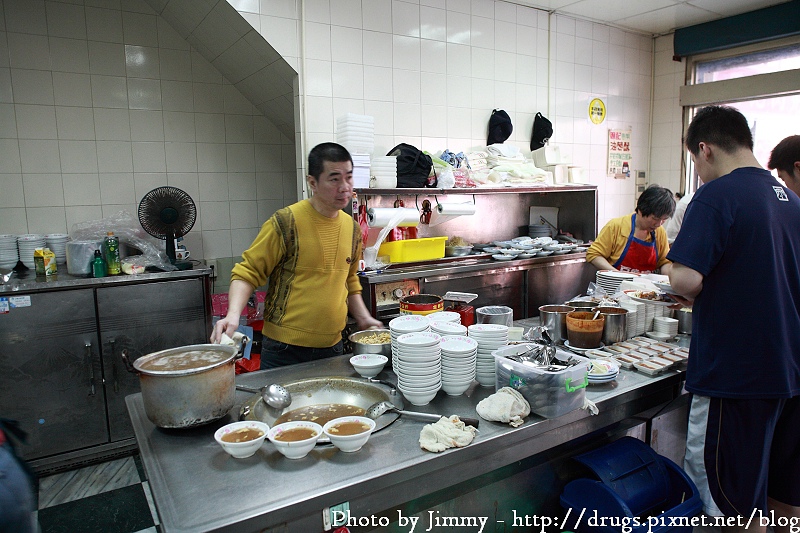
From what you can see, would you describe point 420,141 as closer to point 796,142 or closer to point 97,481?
point 796,142

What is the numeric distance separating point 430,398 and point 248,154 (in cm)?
361

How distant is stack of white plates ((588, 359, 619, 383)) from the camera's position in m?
2.05

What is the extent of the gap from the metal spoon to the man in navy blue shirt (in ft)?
3.32

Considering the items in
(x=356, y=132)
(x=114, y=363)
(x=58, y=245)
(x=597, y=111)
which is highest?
(x=597, y=111)

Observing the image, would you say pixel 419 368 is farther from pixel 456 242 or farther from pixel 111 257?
pixel 456 242

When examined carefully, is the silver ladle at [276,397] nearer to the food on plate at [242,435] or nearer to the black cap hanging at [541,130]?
the food on plate at [242,435]

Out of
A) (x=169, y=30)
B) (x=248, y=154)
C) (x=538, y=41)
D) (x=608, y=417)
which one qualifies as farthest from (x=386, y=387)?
(x=538, y=41)

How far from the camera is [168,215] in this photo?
12.7ft

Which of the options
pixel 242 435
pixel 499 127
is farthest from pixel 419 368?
pixel 499 127

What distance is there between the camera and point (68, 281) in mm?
3293

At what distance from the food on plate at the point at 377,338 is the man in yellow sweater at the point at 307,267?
28cm

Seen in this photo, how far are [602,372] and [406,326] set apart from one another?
822 mm

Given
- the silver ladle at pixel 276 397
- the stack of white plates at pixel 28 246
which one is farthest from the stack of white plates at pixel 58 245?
the silver ladle at pixel 276 397

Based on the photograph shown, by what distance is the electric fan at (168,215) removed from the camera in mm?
3811
